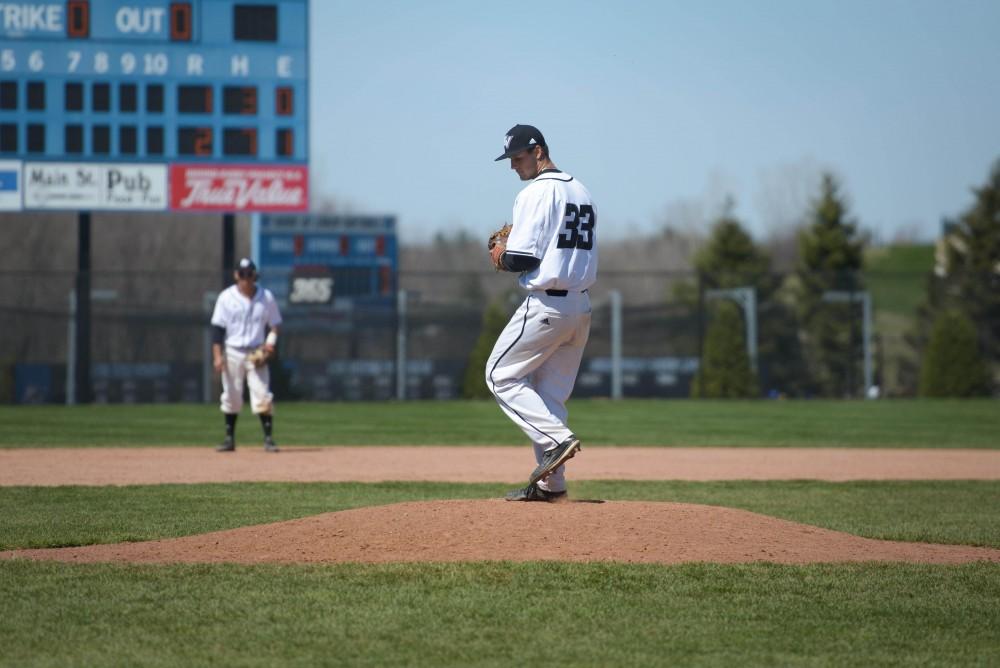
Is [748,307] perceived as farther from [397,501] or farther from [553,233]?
[553,233]

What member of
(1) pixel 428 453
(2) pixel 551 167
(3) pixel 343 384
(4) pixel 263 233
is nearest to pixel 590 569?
(2) pixel 551 167

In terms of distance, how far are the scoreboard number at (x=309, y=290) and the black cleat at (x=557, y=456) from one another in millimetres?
22790

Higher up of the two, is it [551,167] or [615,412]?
[551,167]

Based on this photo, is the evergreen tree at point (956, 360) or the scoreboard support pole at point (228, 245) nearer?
the scoreboard support pole at point (228, 245)

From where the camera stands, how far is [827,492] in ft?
33.9

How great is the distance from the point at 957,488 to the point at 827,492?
1249 mm

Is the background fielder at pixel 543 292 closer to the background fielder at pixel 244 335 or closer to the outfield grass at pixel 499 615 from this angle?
the outfield grass at pixel 499 615

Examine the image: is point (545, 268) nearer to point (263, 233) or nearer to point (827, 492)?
point (827, 492)

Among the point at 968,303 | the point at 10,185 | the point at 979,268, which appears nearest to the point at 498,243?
the point at 10,185

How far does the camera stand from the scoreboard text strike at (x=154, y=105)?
24562 millimetres

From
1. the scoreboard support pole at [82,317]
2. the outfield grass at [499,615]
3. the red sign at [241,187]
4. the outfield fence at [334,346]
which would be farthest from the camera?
the outfield fence at [334,346]

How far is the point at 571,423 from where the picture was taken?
66.4 feet

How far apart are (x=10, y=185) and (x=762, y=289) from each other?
19.2 metres

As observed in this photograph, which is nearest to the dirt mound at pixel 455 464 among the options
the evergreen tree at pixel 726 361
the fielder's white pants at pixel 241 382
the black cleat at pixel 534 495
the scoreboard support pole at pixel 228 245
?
the fielder's white pants at pixel 241 382
